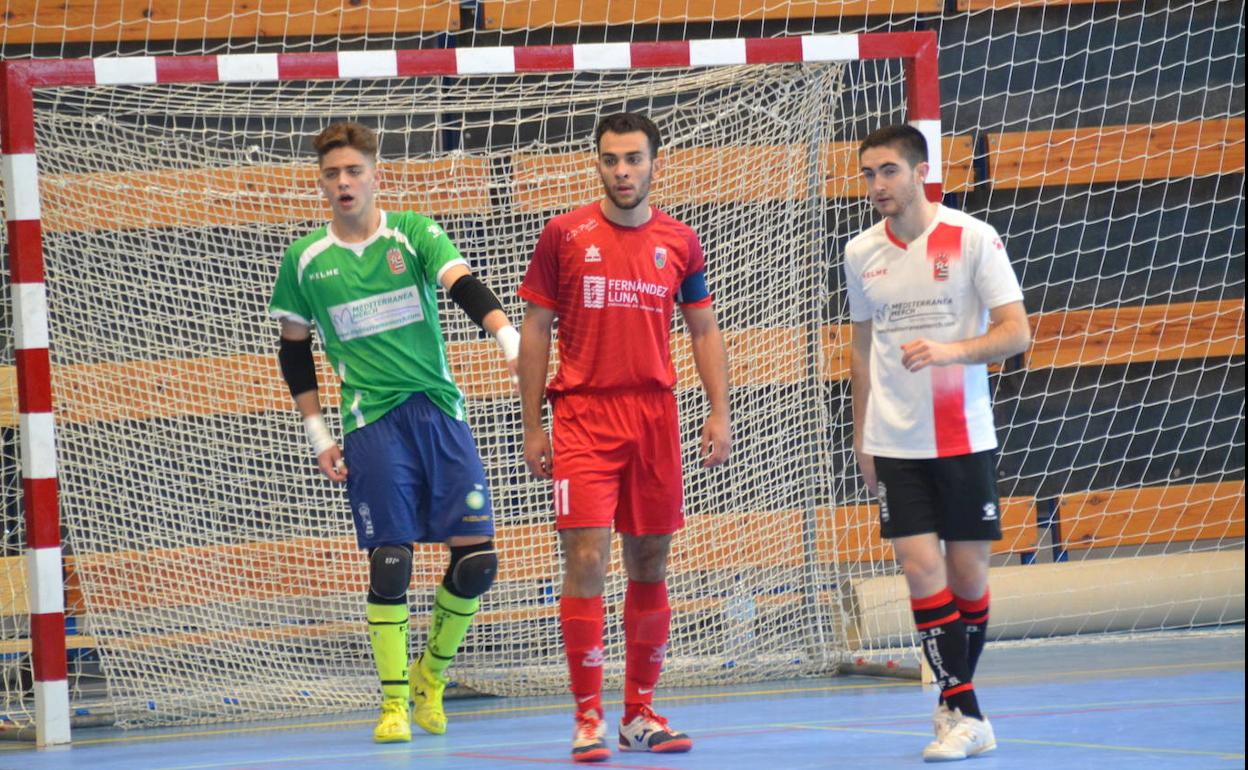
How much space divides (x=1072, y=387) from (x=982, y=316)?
443cm

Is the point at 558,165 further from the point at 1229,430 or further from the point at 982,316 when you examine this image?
the point at 1229,430

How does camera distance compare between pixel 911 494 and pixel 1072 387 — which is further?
pixel 1072 387

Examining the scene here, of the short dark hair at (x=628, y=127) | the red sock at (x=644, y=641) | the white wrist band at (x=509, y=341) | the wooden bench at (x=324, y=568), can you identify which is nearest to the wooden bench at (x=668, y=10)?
the wooden bench at (x=324, y=568)

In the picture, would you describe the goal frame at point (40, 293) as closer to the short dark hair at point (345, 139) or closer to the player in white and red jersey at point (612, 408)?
the short dark hair at point (345, 139)

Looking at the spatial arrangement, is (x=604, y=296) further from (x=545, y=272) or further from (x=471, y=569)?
(x=471, y=569)

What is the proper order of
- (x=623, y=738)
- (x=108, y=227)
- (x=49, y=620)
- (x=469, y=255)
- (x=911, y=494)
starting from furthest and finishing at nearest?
(x=469, y=255) < (x=108, y=227) < (x=49, y=620) < (x=623, y=738) < (x=911, y=494)

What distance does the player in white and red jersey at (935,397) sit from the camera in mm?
4125

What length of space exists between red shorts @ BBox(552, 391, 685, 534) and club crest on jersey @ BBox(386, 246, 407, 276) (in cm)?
75

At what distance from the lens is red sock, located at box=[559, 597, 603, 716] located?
170 inches

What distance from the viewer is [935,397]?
13.7ft

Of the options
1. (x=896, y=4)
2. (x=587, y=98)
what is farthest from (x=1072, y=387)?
(x=587, y=98)

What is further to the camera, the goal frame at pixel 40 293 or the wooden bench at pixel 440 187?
the wooden bench at pixel 440 187

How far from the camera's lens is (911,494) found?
165 inches

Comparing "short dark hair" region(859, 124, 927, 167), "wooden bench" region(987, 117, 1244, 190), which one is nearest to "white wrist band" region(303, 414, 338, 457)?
"short dark hair" region(859, 124, 927, 167)
